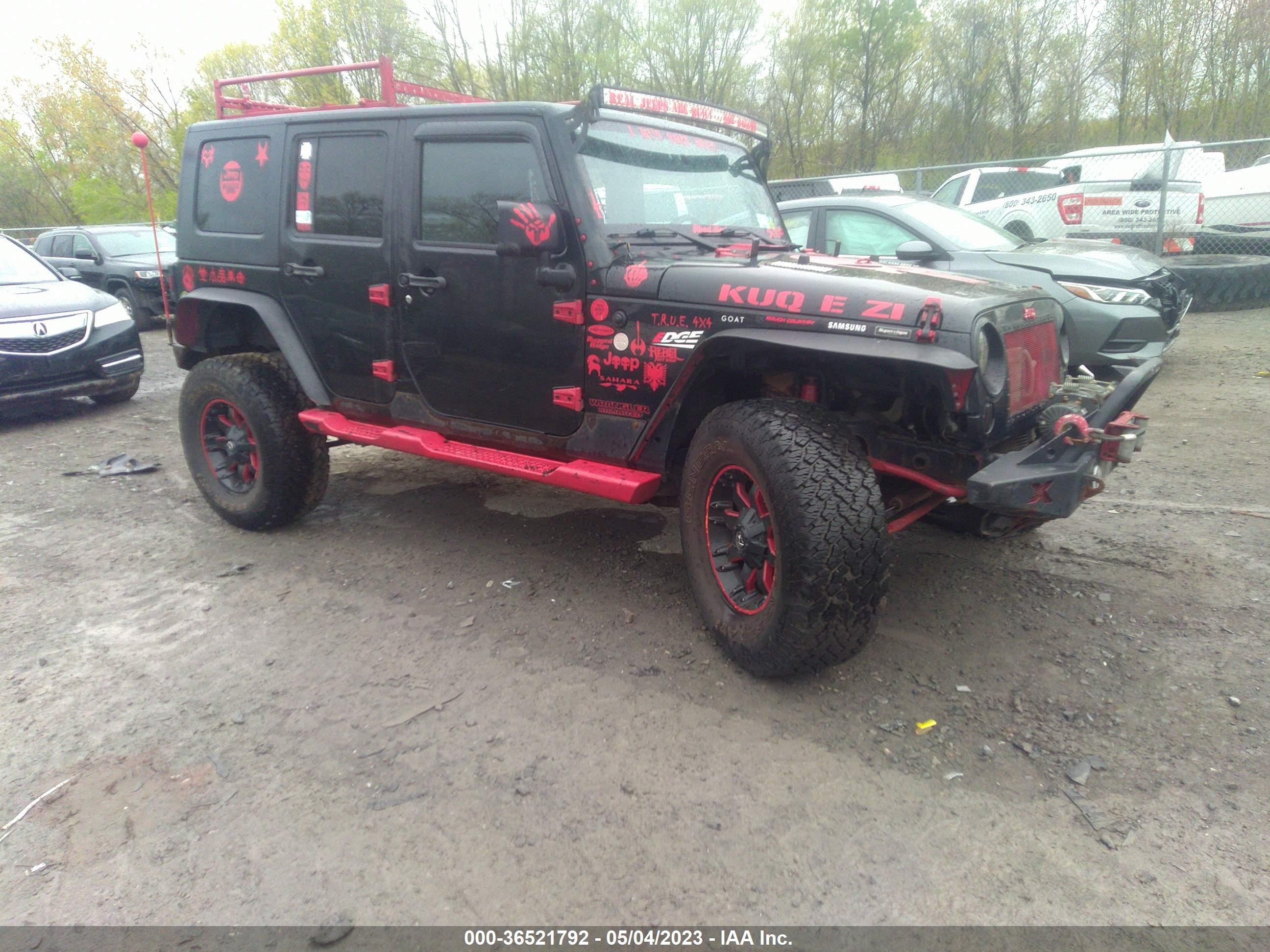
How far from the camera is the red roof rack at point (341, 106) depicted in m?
4.07

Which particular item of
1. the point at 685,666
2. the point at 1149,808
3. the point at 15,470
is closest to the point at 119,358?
the point at 15,470

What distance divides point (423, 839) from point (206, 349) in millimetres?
3562

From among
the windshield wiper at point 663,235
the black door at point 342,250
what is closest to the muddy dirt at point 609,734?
the black door at point 342,250

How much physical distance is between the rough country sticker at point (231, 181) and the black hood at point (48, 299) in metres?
3.92

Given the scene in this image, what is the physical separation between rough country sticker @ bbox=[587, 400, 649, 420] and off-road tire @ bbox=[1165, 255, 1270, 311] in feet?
29.2

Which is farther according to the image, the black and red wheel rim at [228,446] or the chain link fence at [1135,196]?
the chain link fence at [1135,196]

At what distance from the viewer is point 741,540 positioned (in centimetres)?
304

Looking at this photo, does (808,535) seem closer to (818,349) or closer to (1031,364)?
(818,349)

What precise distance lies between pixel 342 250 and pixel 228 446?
4.51ft

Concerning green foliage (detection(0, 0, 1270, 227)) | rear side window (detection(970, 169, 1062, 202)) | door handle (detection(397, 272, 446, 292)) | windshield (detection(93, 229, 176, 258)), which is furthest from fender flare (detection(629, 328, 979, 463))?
green foliage (detection(0, 0, 1270, 227))

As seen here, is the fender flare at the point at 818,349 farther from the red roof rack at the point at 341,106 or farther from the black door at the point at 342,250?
the red roof rack at the point at 341,106

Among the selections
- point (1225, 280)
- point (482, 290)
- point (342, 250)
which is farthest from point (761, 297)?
point (1225, 280)

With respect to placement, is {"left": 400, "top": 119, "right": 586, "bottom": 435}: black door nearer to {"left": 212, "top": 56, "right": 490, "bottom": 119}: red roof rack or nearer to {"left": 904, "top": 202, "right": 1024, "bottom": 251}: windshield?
{"left": 212, "top": 56, "right": 490, "bottom": 119}: red roof rack

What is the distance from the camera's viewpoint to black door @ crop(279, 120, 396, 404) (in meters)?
3.90
